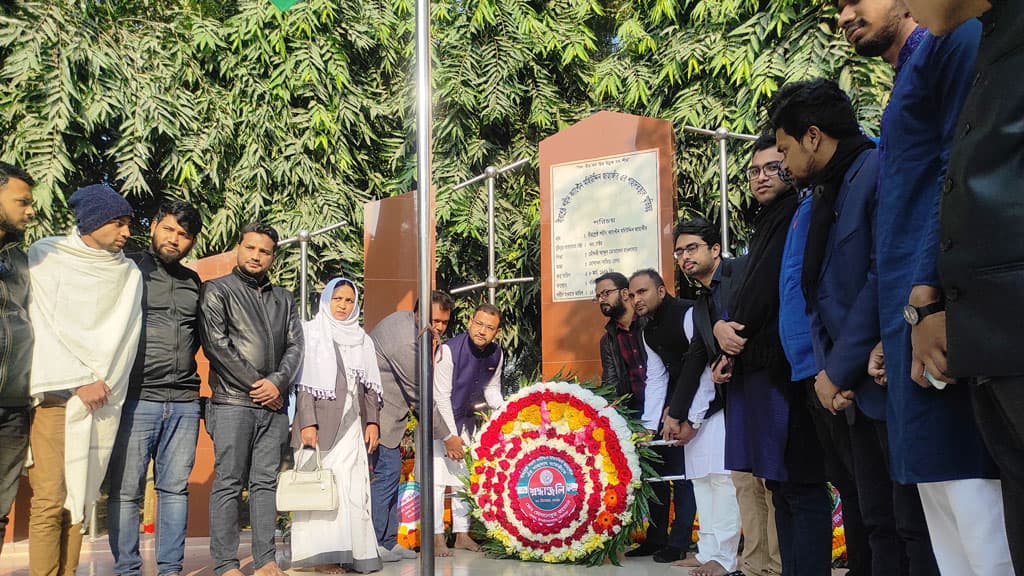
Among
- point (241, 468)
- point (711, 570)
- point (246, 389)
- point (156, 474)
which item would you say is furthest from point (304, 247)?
point (711, 570)

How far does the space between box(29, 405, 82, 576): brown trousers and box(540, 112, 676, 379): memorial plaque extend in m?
4.79

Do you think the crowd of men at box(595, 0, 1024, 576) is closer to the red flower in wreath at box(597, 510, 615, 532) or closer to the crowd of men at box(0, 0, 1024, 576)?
the crowd of men at box(0, 0, 1024, 576)

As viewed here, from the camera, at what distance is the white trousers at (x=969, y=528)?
5.13ft

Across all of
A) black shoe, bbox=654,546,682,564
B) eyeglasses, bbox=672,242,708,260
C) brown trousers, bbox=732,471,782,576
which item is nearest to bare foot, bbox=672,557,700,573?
black shoe, bbox=654,546,682,564

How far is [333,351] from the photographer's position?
287cm

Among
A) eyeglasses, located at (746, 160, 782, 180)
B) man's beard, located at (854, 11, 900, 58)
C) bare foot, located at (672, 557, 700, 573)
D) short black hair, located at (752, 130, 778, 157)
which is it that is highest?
short black hair, located at (752, 130, 778, 157)

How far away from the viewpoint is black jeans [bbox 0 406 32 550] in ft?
7.16

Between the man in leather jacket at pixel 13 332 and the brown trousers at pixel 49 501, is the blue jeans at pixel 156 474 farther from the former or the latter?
the man in leather jacket at pixel 13 332

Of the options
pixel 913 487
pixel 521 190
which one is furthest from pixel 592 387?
pixel 521 190

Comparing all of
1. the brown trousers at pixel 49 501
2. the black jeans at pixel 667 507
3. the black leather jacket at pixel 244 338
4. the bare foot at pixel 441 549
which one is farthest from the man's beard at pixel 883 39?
the bare foot at pixel 441 549

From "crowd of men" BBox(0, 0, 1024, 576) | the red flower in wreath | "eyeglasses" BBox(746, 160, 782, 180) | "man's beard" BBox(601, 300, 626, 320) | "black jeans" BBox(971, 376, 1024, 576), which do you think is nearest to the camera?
"black jeans" BBox(971, 376, 1024, 576)

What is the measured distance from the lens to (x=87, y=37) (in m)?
2.35

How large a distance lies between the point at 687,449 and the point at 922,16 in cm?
349

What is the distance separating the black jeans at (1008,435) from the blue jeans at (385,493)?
1.42m
